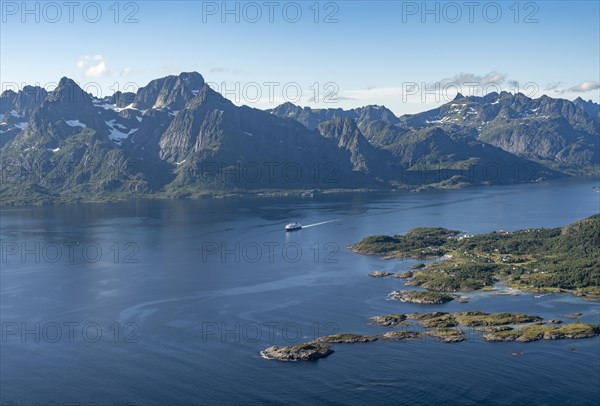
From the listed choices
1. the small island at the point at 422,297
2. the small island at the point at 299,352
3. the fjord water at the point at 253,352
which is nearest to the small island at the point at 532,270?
the fjord water at the point at 253,352

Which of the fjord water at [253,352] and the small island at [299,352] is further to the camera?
the small island at [299,352]

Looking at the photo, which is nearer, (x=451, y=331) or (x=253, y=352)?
(x=253, y=352)

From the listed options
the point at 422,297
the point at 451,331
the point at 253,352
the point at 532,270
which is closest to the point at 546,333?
the point at 451,331

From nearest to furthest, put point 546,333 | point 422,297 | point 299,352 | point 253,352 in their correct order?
point 299,352 → point 253,352 → point 546,333 → point 422,297

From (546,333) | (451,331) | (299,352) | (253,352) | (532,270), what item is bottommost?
(253,352)

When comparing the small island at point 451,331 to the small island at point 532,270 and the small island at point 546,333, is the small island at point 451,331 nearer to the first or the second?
the small island at point 546,333

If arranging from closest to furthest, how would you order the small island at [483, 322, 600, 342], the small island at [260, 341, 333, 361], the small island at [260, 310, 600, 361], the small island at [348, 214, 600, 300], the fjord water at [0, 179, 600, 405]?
the fjord water at [0, 179, 600, 405] → the small island at [260, 341, 333, 361] → the small island at [260, 310, 600, 361] → the small island at [483, 322, 600, 342] → the small island at [348, 214, 600, 300]

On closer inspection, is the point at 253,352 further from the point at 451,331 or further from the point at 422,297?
the point at 422,297

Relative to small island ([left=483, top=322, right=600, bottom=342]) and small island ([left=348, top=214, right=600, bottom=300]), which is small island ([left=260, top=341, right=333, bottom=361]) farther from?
small island ([left=348, top=214, right=600, bottom=300])

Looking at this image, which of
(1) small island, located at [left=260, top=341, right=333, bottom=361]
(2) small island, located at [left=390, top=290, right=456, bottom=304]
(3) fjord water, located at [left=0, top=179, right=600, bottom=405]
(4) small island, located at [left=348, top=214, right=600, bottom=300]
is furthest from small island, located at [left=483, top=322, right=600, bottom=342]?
(1) small island, located at [left=260, top=341, right=333, bottom=361]

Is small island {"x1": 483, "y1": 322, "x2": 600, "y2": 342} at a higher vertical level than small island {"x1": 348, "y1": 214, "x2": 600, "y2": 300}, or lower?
lower

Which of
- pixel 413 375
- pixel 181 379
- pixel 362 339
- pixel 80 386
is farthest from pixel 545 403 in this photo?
pixel 80 386
